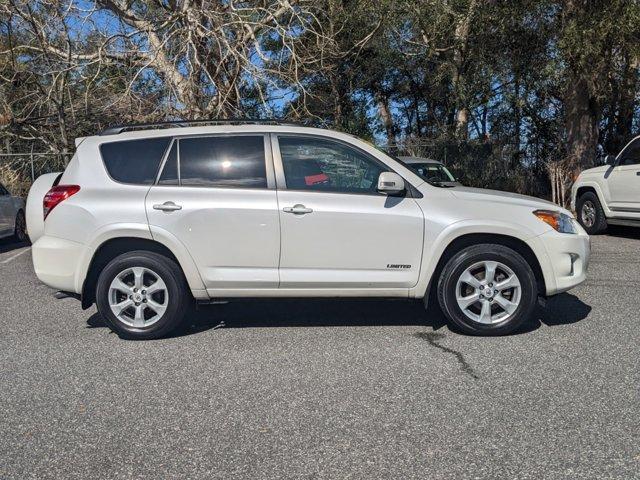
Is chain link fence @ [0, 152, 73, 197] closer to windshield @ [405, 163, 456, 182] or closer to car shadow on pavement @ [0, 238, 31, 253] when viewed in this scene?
car shadow on pavement @ [0, 238, 31, 253]

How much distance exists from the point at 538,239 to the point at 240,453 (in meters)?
3.24

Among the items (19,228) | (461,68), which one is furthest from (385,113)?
(19,228)

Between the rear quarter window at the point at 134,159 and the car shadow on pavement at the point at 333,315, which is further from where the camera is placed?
the car shadow on pavement at the point at 333,315

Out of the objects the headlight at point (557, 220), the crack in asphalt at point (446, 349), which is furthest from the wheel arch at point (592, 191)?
the crack in asphalt at point (446, 349)

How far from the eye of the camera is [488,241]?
5.50m

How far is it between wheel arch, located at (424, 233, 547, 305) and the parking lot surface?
463mm

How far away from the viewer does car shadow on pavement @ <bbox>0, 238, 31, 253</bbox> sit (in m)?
11.6

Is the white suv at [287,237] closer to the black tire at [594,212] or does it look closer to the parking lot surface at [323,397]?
the parking lot surface at [323,397]

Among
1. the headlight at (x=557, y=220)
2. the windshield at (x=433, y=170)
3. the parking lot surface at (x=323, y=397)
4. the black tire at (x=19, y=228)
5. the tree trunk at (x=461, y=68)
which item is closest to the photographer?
the parking lot surface at (x=323, y=397)

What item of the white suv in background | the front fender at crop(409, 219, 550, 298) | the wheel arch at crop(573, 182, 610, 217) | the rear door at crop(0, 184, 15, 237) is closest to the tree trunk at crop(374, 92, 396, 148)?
the wheel arch at crop(573, 182, 610, 217)

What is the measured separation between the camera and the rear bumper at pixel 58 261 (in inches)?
215

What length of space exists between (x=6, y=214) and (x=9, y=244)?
94 cm

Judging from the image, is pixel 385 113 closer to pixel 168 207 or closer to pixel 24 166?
pixel 24 166

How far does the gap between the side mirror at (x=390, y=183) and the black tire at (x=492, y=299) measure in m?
0.77
